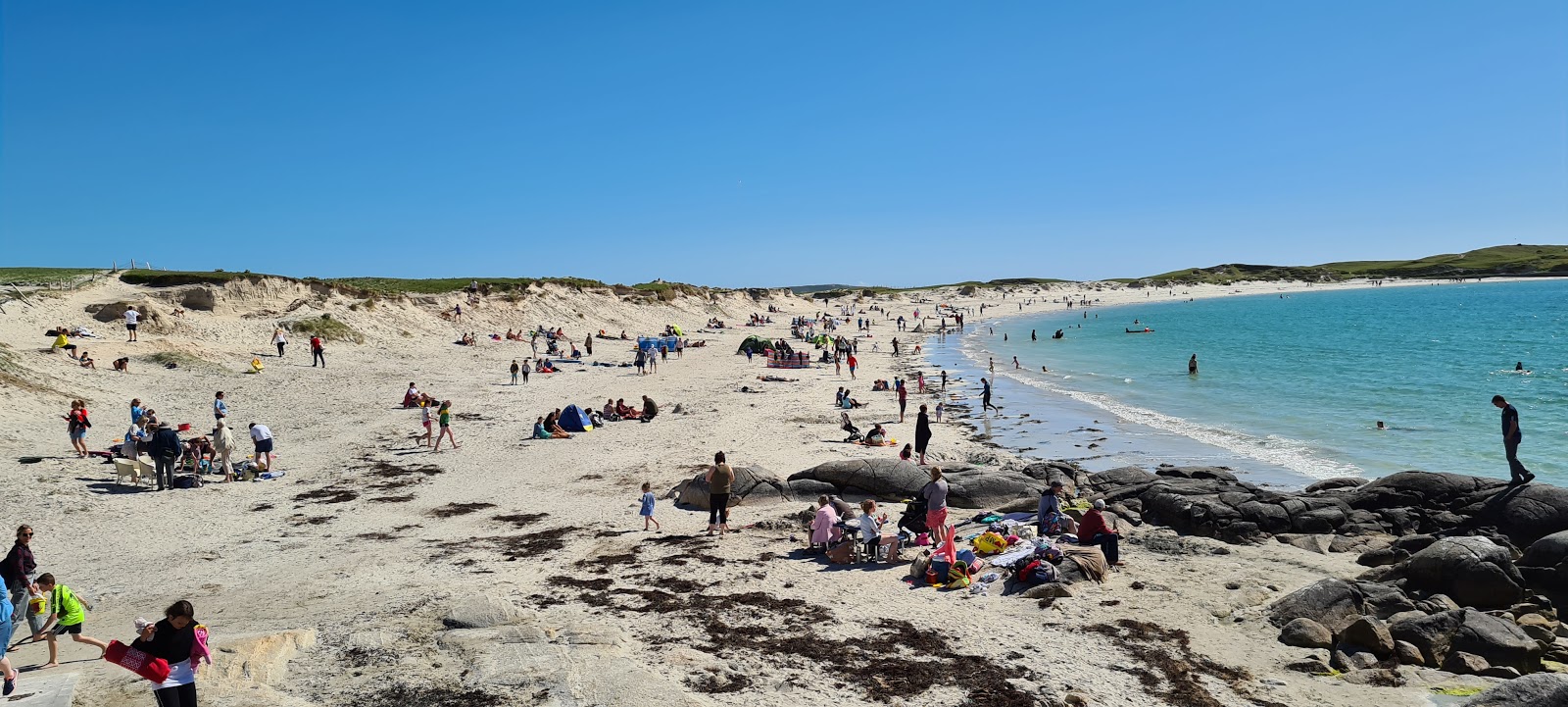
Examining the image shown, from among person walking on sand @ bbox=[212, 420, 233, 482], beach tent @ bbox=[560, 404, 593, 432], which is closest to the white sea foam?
beach tent @ bbox=[560, 404, 593, 432]

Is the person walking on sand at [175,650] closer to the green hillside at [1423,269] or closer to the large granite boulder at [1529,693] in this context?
the large granite boulder at [1529,693]

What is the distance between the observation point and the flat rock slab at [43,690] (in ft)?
23.8

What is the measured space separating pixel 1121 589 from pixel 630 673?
717cm

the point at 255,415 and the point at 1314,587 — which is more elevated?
the point at 255,415

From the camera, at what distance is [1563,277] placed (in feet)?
502

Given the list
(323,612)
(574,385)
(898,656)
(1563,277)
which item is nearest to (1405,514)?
(898,656)

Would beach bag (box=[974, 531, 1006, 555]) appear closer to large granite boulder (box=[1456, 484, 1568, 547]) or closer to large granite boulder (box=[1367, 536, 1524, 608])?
large granite boulder (box=[1367, 536, 1524, 608])

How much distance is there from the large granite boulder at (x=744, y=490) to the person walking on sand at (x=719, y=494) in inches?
53.3

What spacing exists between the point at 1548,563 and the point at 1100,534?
5.79 meters

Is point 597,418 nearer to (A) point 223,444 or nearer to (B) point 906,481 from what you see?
(A) point 223,444

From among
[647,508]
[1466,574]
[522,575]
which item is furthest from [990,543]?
[522,575]

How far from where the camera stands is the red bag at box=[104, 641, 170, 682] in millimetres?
6578

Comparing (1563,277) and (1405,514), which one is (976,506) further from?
(1563,277)

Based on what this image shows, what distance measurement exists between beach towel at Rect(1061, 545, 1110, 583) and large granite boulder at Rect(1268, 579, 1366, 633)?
2123mm
